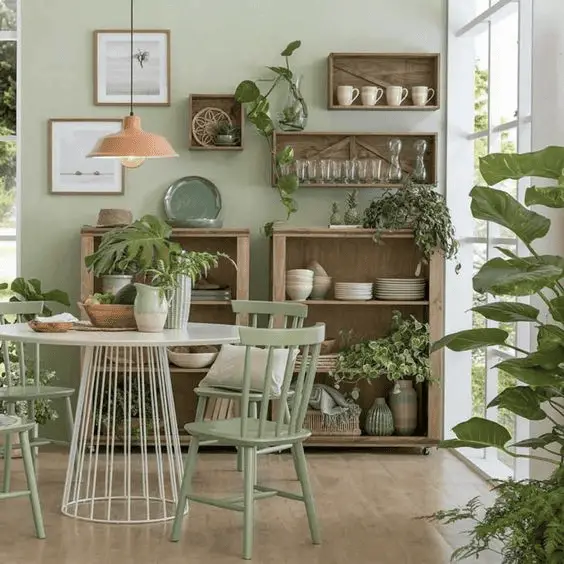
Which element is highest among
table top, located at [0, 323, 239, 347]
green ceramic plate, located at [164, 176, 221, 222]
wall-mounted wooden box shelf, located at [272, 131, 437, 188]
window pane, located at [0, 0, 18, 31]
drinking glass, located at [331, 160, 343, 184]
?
window pane, located at [0, 0, 18, 31]

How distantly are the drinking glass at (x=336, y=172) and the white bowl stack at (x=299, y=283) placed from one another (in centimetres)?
57

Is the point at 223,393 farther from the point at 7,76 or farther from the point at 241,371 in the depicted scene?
the point at 7,76

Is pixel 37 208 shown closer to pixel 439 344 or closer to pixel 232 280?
Result: pixel 232 280

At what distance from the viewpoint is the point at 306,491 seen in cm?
442

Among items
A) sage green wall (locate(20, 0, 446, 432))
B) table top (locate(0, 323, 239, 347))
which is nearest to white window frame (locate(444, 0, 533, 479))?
sage green wall (locate(20, 0, 446, 432))

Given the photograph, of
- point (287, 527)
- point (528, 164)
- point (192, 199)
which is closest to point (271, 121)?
point (192, 199)

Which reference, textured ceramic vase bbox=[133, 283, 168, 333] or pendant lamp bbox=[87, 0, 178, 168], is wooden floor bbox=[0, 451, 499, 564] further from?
pendant lamp bbox=[87, 0, 178, 168]

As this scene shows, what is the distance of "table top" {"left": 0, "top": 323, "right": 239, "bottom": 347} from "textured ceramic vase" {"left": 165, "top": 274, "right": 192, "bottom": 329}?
6 centimetres

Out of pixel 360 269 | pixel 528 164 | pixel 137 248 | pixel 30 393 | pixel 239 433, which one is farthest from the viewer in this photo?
pixel 360 269

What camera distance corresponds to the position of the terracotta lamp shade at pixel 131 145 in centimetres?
487

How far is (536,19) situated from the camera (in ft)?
15.3

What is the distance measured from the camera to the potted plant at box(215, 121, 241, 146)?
21.7 feet

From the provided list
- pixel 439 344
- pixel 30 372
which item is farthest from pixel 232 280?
pixel 439 344

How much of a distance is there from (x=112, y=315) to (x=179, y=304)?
0.31 metres
